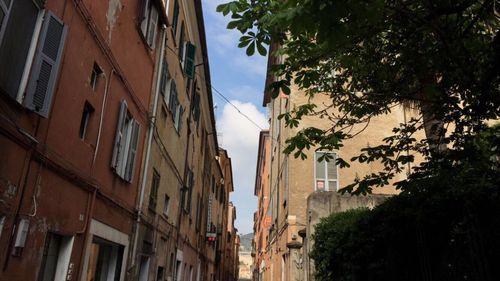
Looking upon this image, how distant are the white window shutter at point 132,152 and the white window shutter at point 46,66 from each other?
3.75 meters

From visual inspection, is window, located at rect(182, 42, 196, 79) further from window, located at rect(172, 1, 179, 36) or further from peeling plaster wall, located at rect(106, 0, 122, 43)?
peeling plaster wall, located at rect(106, 0, 122, 43)

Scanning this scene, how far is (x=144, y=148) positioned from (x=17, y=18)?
5.58 meters

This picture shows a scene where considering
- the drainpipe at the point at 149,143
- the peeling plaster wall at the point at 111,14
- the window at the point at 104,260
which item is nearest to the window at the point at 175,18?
the drainpipe at the point at 149,143

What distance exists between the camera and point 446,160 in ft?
17.2

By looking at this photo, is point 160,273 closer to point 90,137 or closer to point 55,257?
point 55,257

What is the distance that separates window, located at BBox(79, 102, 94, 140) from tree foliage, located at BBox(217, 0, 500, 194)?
3.20 metres

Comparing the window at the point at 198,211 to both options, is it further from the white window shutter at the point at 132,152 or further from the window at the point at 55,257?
the window at the point at 55,257

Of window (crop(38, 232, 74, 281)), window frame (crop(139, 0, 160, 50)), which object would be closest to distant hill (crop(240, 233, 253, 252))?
window frame (crop(139, 0, 160, 50))

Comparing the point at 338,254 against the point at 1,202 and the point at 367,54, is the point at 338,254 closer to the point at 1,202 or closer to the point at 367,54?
the point at 367,54

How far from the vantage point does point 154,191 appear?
11359 mm

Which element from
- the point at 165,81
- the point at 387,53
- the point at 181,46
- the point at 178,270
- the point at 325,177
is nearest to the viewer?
the point at 387,53

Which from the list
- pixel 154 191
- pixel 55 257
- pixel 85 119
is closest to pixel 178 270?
pixel 154 191

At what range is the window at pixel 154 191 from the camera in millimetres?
11027

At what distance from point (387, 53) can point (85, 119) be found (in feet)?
15.7
